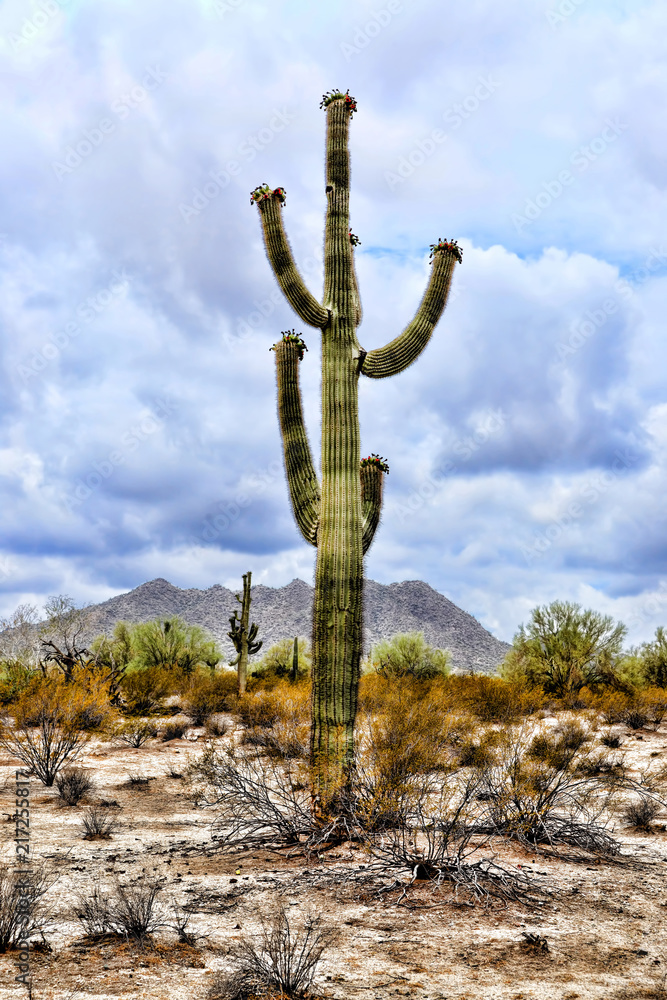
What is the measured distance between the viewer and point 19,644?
42.8 m

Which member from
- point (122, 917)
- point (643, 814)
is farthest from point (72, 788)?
point (643, 814)

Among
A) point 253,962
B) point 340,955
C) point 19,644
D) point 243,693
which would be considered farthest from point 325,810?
point 19,644

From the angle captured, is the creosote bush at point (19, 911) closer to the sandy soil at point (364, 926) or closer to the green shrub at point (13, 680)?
the sandy soil at point (364, 926)

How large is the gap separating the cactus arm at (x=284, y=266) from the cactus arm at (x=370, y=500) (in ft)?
8.11

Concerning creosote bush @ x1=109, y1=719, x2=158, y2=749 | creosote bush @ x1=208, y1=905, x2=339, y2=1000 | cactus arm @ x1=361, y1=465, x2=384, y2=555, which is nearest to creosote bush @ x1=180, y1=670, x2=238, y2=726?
creosote bush @ x1=109, y1=719, x2=158, y2=749

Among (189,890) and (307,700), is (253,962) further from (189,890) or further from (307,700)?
(307,700)

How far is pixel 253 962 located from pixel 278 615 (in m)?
101

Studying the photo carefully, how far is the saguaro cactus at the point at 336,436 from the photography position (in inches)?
357

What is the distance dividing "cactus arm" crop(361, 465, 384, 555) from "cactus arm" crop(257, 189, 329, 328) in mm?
2471

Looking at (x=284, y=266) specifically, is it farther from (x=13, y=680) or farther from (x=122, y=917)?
(x=13, y=680)

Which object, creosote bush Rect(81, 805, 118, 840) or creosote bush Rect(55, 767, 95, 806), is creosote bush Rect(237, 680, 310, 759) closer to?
creosote bush Rect(81, 805, 118, 840)

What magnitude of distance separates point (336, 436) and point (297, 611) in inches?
3770

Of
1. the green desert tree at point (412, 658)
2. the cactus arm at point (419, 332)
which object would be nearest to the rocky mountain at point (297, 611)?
the green desert tree at point (412, 658)

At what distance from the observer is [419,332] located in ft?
36.7
